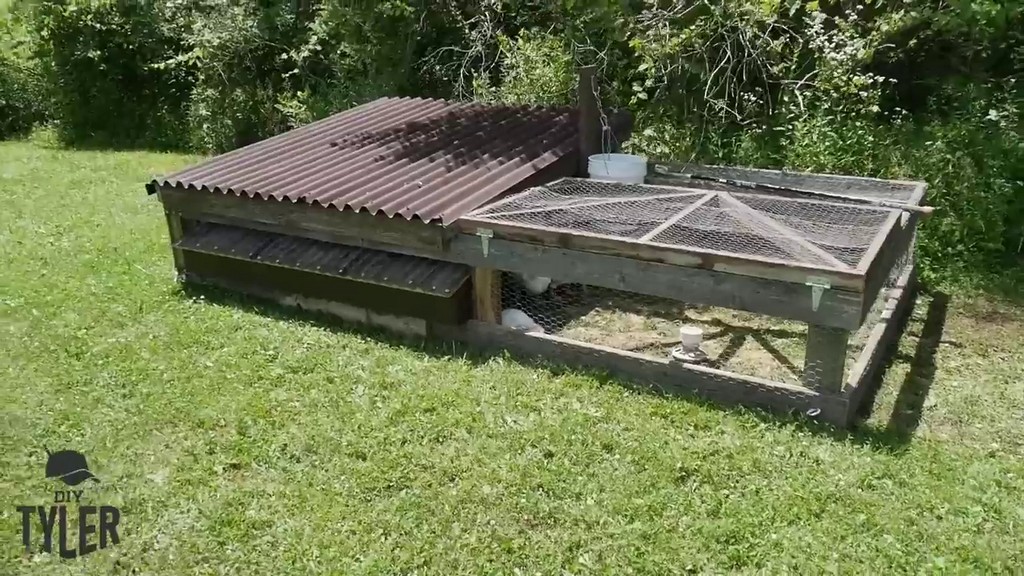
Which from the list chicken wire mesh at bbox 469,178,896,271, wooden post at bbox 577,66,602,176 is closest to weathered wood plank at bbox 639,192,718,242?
chicken wire mesh at bbox 469,178,896,271

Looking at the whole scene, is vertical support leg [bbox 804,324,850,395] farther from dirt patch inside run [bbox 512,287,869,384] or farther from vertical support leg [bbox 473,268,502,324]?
vertical support leg [bbox 473,268,502,324]

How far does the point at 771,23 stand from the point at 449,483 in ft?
17.5

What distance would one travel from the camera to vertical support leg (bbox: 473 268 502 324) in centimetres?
485

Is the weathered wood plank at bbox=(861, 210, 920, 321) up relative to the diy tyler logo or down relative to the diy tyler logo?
up

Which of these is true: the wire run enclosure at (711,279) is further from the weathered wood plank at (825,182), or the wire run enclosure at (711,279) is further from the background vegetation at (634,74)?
the background vegetation at (634,74)

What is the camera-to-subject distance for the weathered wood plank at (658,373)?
403cm

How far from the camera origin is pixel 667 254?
4.19m

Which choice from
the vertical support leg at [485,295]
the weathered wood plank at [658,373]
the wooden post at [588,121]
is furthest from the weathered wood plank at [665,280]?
the wooden post at [588,121]

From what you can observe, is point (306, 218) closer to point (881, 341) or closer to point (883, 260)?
point (883, 260)

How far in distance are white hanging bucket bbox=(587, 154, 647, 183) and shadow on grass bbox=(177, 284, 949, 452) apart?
140cm

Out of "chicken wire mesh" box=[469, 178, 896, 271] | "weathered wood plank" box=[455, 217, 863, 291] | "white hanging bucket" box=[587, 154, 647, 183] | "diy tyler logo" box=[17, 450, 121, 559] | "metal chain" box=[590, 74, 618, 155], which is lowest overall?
"diy tyler logo" box=[17, 450, 121, 559]

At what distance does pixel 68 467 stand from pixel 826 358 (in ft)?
11.5

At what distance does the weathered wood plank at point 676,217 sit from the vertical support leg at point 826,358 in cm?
92

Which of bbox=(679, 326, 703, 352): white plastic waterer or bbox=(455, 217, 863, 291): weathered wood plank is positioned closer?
bbox=(455, 217, 863, 291): weathered wood plank
